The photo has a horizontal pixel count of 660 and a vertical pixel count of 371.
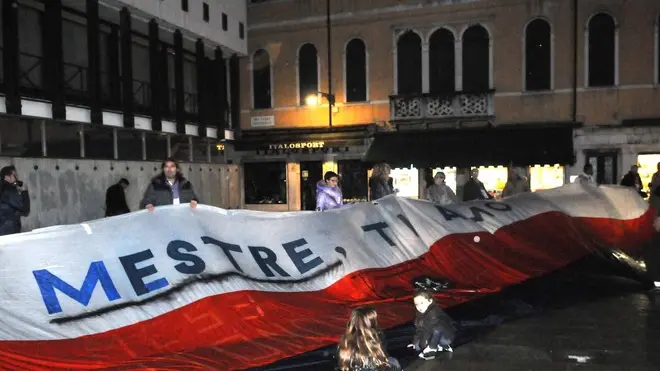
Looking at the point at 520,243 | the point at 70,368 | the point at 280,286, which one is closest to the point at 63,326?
the point at 70,368

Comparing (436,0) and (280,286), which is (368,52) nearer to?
(436,0)

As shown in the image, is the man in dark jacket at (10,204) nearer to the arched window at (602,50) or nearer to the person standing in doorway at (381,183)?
the person standing in doorway at (381,183)

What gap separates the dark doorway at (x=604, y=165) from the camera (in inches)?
737

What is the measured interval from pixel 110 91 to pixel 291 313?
13.9 metres

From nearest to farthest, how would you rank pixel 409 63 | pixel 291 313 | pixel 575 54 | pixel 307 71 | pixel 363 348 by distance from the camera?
pixel 363 348 → pixel 291 313 → pixel 575 54 → pixel 409 63 → pixel 307 71

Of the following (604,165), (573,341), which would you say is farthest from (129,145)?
(604,165)

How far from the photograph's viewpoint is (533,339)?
633 centimetres

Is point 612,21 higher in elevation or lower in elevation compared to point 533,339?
higher

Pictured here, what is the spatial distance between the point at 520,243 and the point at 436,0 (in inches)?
521

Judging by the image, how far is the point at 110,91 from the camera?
1772cm

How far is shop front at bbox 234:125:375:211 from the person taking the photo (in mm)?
21172

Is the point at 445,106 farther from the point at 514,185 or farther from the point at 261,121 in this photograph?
the point at 261,121

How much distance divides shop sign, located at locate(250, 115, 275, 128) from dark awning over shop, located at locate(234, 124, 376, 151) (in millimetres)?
292

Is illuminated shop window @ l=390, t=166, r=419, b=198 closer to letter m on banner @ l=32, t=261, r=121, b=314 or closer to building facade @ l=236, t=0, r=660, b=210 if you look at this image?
building facade @ l=236, t=0, r=660, b=210
